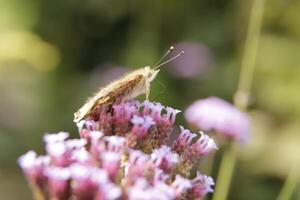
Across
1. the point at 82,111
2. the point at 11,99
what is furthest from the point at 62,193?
the point at 11,99

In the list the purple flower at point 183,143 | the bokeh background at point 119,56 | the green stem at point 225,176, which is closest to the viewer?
the purple flower at point 183,143

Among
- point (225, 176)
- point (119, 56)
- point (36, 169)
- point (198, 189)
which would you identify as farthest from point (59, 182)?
point (119, 56)

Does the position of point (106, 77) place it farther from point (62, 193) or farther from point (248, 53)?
point (62, 193)

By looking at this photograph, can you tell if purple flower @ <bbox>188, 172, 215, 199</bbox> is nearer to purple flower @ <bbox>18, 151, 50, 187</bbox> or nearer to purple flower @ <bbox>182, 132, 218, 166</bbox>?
purple flower @ <bbox>182, 132, 218, 166</bbox>

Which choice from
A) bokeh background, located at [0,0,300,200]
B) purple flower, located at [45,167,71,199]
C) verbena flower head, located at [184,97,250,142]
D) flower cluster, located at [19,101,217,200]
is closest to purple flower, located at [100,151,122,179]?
flower cluster, located at [19,101,217,200]

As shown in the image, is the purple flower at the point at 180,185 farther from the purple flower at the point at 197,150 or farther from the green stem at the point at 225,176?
the green stem at the point at 225,176

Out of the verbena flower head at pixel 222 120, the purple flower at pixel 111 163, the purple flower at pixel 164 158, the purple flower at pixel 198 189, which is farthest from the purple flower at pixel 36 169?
the verbena flower head at pixel 222 120
